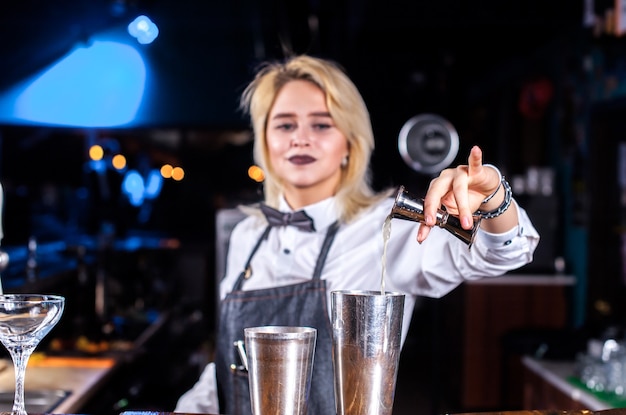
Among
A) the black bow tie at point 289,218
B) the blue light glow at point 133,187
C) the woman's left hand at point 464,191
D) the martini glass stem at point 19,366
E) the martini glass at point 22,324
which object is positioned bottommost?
the martini glass stem at point 19,366

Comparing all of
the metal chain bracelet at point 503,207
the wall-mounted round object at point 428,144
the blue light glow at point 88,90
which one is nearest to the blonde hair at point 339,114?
the metal chain bracelet at point 503,207

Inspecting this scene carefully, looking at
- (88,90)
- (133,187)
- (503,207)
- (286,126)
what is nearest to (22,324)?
(503,207)

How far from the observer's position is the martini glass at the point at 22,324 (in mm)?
1238

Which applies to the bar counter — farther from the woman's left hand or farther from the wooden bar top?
the wooden bar top

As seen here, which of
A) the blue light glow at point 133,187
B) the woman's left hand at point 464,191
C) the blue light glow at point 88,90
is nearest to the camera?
the woman's left hand at point 464,191

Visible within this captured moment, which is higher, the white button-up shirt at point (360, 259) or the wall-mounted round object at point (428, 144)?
the wall-mounted round object at point (428, 144)

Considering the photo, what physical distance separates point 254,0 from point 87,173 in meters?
4.81

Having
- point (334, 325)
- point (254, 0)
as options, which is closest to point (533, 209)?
point (254, 0)

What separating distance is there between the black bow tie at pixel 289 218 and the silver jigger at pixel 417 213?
30.4 inches

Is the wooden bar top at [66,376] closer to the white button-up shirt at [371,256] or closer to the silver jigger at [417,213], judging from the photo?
the white button-up shirt at [371,256]

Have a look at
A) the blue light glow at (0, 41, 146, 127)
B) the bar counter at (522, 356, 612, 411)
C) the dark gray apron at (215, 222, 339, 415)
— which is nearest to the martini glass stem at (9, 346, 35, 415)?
the dark gray apron at (215, 222, 339, 415)

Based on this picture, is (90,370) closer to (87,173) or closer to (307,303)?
(307,303)

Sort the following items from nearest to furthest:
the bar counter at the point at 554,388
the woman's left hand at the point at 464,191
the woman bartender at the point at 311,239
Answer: the woman's left hand at the point at 464,191 < the woman bartender at the point at 311,239 < the bar counter at the point at 554,388

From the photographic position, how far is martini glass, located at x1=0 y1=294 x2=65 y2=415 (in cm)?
124
